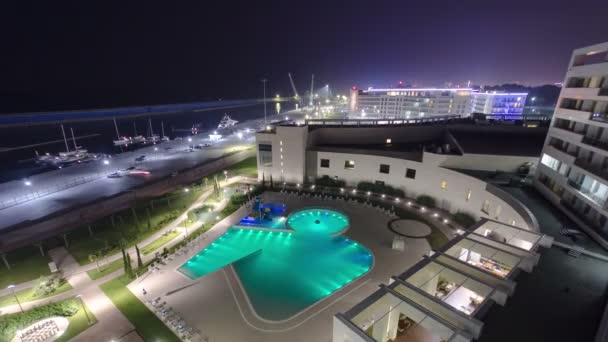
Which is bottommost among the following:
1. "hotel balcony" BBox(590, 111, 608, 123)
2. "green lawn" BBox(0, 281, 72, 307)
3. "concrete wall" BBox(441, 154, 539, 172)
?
"green lawn" BBox(0, 281, 72, 307)

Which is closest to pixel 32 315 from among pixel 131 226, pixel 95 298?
pixel 95 298

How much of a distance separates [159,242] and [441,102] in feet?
349

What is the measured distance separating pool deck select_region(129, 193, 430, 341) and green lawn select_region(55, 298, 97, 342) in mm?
3042

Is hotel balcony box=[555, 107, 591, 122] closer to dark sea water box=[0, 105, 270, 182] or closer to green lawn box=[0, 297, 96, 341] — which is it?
green lawn box=[0, 297, 96, 341]

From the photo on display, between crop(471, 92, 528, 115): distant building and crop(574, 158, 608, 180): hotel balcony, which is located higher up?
crop(471, 92, 528, 115): distant building

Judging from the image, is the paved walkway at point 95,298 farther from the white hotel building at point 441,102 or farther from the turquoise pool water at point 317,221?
the white hotel building at point 441,102

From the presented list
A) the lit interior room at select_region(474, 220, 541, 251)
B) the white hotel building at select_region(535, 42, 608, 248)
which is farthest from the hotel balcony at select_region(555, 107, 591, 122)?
the lit interior room at select_region(474, 220, 541, 251)

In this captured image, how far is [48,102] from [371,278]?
178m

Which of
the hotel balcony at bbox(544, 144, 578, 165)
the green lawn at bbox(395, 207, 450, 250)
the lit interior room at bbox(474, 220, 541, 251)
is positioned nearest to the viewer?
the lit interior room at bbox(474, 220, 541, 251)

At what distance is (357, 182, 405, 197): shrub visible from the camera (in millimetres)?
Result: 37469

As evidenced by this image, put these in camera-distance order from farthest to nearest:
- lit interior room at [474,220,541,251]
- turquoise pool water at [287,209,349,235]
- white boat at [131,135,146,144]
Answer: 1. white boat at [131,135,146,144]
2. turquoise pool water at [287,209,349,235]
3. lit interior room at [474,220,541,251]

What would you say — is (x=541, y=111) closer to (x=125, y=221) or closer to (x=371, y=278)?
(x=371, y=278)

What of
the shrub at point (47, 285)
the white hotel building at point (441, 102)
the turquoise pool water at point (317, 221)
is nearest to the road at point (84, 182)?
the shrub at point (47, 285)

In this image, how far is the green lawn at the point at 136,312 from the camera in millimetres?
18078
